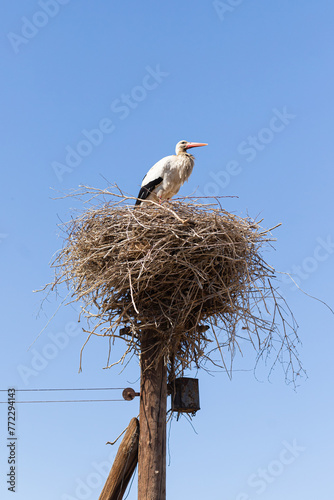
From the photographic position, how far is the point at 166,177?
20.7ft

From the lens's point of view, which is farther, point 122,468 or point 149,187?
point 149,187

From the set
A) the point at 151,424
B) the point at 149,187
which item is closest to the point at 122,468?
the point at 151,424

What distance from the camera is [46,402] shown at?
4.77m

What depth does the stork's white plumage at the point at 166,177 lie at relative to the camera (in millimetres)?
6301

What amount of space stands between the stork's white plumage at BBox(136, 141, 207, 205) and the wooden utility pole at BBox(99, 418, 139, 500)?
2.85m

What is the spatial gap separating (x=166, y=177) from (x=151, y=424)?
301cm

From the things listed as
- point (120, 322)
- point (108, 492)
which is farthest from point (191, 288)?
point (108, 492)

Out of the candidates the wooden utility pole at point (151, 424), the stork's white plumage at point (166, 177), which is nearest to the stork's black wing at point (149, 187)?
the stork's white plumage at point (166, 177)

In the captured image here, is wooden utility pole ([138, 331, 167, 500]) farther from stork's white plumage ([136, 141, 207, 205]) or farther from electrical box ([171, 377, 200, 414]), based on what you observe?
stork's white plumage ([136, 141, 207, 205])

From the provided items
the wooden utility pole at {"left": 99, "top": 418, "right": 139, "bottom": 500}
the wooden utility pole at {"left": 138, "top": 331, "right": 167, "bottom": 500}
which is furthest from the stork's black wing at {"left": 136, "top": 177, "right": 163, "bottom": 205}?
the wooden utility pole at {"left": 99, "top": 418, "right": 139, "bottom": 500}

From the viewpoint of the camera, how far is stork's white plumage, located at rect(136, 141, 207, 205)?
6301mm

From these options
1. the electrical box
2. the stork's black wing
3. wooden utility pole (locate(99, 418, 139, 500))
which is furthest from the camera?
the stork's black wing

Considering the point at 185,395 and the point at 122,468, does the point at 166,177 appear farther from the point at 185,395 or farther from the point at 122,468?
the point at 122,468

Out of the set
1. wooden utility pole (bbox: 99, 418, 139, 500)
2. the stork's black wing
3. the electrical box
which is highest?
the stork's black wing
